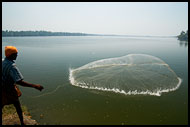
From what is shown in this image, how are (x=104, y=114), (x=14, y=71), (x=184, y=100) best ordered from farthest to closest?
(x=184, y=100)
(x=104, y=114)
(x=14, y=71)

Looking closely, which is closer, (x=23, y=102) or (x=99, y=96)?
(x=23, y=102)

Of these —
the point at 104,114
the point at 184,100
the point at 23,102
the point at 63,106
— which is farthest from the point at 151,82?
the point at 23,102

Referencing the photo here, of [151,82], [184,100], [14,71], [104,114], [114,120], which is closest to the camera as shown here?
[14,71]

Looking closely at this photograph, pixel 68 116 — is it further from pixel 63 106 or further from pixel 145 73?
pixel 145 73

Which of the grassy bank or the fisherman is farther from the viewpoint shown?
the grassy bank

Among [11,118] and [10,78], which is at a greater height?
[10,78]

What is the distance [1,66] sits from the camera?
129 inches

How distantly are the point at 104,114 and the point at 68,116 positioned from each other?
171 cm

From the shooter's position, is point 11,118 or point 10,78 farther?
point 11,118

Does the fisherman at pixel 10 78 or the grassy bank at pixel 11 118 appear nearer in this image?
the fisherman at pixel 10 78

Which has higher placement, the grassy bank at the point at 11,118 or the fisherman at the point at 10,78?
the fisherman at the point at 10,78

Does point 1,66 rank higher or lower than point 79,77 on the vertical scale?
higher

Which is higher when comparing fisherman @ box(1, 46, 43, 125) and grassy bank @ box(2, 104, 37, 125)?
fisherman @ box(1, 46, 43, 125)

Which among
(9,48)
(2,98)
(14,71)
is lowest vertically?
(2,98)
